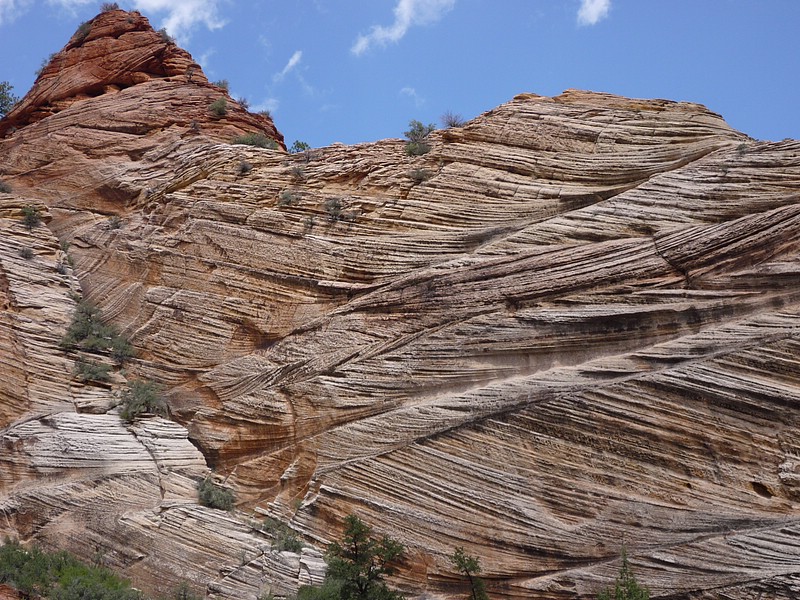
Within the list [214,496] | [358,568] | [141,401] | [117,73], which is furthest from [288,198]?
[117,73]

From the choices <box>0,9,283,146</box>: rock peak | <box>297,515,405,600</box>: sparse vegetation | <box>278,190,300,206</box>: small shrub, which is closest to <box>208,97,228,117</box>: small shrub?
<box>0,9,283,146</box>: rock peak

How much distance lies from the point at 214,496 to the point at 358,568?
13.9 ft

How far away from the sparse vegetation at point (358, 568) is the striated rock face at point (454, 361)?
56 cm

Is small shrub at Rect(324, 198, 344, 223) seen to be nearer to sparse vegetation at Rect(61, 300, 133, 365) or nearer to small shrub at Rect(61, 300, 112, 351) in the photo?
sparse vegetation at Rect(61, 300, 133, 365)

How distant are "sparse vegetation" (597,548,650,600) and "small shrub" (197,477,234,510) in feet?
25.8

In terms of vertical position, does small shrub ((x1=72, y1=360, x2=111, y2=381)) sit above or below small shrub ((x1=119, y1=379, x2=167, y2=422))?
above

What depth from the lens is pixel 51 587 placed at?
15578 millimetres

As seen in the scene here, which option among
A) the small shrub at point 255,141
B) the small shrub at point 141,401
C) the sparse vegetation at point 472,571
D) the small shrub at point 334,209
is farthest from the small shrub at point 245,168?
the sparse vegetation at point 472,571

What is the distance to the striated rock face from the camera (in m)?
14.6

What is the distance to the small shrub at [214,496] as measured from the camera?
1750 cm

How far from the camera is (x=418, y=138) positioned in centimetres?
2241

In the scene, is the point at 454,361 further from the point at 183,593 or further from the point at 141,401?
the point at 141,401

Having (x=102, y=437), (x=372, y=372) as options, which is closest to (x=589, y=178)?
(x=372, y=372)

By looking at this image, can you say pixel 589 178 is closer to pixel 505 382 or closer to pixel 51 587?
pixel 505 382
